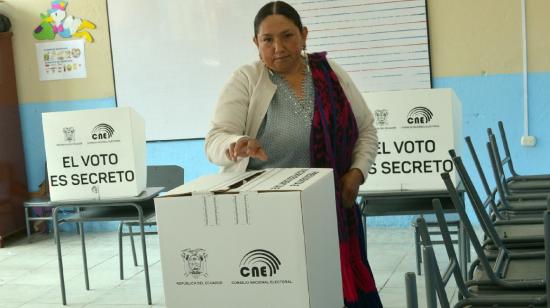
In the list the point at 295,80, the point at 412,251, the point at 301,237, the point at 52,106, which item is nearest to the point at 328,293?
the point at 301,237

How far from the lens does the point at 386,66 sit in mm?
5059

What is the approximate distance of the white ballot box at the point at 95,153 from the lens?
12.7 ft

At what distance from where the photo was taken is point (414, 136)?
3.51 metres

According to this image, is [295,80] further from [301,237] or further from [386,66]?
[386,66]

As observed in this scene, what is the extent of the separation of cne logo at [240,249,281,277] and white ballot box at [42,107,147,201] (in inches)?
96.3

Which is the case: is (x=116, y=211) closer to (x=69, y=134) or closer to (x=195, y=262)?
(x=69, y=134)

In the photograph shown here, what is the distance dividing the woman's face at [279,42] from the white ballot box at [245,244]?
1.76 ft

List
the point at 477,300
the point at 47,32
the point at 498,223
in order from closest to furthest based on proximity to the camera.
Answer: the point at 477,300
the point at 498,223
the point at 47,32

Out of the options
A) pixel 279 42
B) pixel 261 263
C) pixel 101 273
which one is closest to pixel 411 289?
pixel 261 263

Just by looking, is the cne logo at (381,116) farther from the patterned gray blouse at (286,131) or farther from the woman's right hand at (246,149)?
the woman's right hand at (246,149)

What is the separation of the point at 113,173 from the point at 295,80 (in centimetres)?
206

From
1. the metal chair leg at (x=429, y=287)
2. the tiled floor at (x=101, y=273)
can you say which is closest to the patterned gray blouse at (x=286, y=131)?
the metal chair leg at (x=429, y=287)

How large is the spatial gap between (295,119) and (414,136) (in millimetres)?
1595

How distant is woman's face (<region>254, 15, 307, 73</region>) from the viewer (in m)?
2.04
